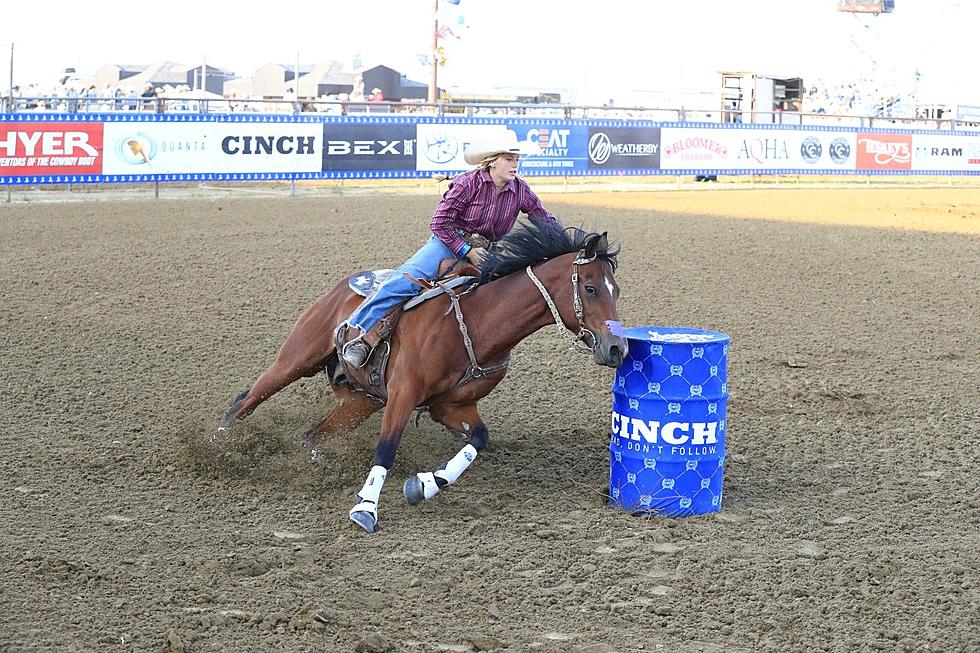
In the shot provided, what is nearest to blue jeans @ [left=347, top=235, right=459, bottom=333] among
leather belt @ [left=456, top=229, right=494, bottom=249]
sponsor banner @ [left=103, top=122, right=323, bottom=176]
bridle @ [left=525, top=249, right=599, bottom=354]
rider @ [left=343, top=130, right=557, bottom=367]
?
rider @ [left=343, top=130, right=557, bottom=367]

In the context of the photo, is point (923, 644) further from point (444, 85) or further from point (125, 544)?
point (444, 85)

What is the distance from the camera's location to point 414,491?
5.91 meters

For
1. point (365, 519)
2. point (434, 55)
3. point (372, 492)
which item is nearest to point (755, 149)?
point (434, 55)

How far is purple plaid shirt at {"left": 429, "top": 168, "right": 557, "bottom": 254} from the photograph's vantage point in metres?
6.30

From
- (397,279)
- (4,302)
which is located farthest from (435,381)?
(4,302)

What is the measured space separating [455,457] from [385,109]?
24289 millimetres

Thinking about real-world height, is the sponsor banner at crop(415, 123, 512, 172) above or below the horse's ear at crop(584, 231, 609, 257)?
above

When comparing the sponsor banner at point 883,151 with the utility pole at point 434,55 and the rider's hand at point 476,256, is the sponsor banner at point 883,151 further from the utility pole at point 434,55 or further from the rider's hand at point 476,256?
the rider's hand at point 476,256

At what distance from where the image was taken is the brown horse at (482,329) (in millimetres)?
5707

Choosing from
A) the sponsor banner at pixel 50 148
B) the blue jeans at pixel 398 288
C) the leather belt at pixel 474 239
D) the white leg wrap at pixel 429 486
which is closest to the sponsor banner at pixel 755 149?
the sponsor banner at pixel 50 148

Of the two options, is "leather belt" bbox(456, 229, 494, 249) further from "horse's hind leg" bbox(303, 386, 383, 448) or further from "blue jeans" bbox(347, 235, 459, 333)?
"horse's hind leg" bbox(303, 386, 383, 448)

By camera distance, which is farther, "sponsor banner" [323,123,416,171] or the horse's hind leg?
"sponsor banner" [323,123,416,171]

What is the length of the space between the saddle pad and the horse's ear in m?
1.41

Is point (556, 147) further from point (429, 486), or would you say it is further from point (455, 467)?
point (429, 486)
